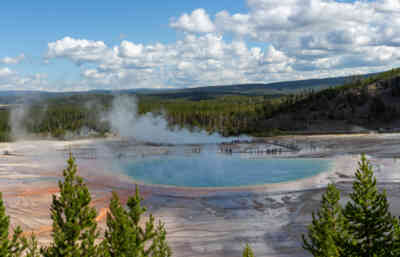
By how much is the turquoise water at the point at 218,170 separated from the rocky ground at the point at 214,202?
9.36ft

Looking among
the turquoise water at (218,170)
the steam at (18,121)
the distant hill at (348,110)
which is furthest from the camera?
the steam at (18,121)

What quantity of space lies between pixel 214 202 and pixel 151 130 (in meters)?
65.1

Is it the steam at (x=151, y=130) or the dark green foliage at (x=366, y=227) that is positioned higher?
the steam at (x=151, y=130)

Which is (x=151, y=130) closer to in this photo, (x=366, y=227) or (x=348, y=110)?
(x=348, y=110)

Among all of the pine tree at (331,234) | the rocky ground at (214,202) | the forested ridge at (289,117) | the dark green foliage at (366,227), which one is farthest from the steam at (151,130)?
the dark green foliage at (366,227)

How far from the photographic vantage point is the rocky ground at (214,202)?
25906 millimetres

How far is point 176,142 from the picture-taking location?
85.1 metres

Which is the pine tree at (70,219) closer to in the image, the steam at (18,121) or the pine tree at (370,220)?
the pine tree at (370,220)

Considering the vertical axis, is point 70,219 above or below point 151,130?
below

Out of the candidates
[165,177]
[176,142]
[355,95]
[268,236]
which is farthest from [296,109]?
[268,236]

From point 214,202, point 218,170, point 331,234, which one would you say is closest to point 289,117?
point 218,170

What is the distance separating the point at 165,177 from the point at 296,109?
76802 millimetres

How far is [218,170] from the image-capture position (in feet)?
171

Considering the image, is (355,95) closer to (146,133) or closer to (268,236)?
(146,133)
